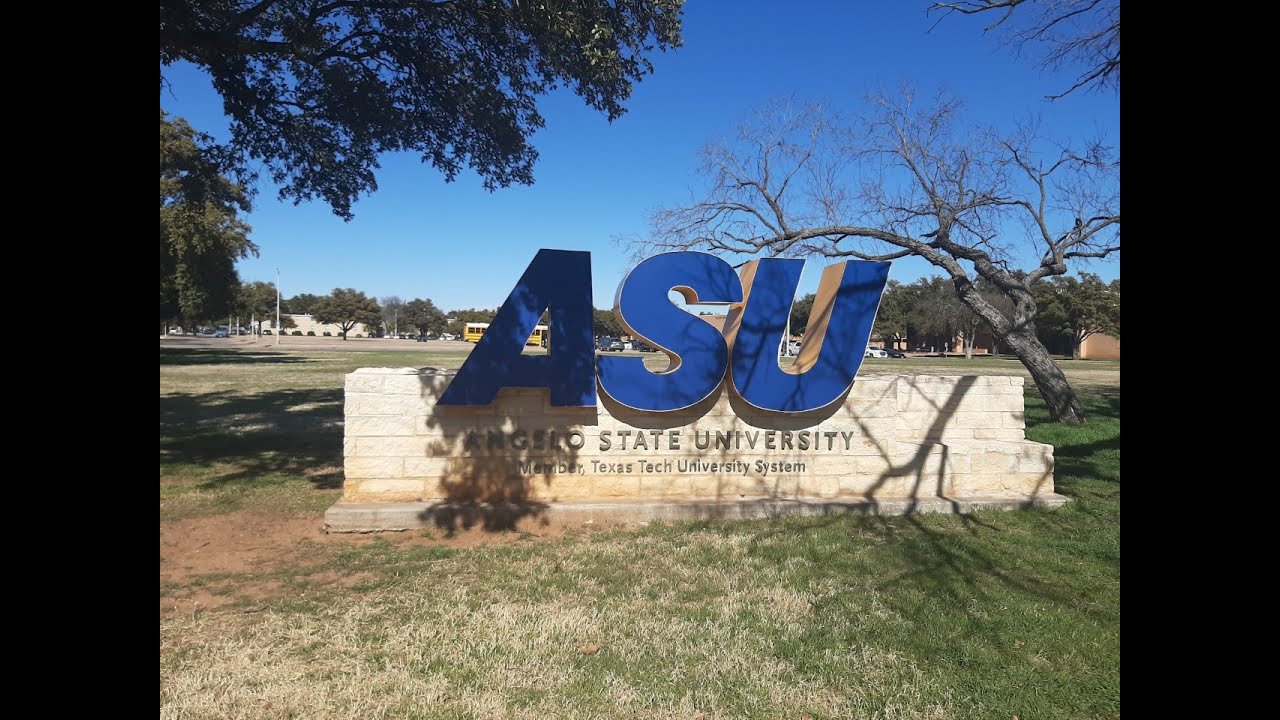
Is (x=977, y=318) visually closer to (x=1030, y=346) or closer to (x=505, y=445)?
(x=1030, y=346)

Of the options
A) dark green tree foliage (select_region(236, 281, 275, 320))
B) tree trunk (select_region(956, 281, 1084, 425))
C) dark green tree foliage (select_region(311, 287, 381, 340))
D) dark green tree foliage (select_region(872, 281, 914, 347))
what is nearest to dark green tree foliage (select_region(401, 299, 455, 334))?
dark green tree foliage (select_region(311, 287, 381, 340))

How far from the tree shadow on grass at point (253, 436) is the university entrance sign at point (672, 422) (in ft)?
8.78

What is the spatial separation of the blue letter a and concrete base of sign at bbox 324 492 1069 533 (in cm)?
128

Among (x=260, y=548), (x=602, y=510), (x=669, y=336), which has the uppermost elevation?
(x=669, y=336)

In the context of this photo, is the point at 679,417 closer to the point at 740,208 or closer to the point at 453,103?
the point at 453,103

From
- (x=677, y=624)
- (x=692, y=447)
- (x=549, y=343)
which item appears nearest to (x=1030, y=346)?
(x=692, y=447)

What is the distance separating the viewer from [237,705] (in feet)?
12.2

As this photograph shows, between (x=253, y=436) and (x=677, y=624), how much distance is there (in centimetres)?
1216

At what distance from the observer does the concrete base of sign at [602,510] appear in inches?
288

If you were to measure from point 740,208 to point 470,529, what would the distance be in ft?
36.4

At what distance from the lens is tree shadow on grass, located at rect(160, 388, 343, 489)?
10359 millimetres

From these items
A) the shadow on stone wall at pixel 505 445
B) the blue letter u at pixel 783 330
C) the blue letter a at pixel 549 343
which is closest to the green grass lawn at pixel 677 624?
the shadow on stone wall at pixel 505 445

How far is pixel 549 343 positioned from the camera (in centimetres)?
788
